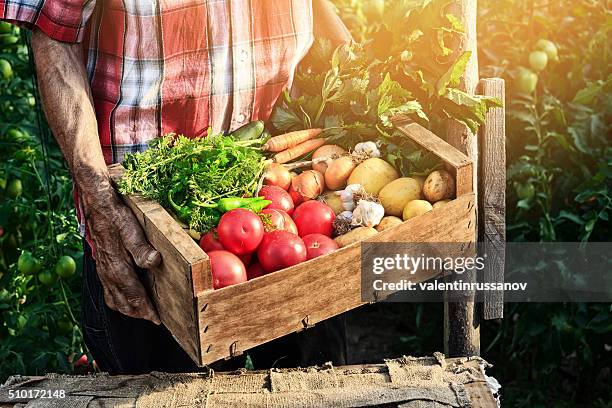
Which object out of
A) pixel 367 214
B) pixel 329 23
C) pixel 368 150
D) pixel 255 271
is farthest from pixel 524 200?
pixel 255 271

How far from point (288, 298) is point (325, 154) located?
24.1 inches

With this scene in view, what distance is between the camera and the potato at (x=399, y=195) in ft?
8.58

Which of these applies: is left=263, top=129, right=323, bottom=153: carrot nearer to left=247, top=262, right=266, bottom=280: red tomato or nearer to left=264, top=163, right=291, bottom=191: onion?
left=264, top=163, right=291, bottom=191: onion

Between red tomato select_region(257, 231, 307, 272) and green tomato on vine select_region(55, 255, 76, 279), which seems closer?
red tomato select_region(257, 231, 307, 272)

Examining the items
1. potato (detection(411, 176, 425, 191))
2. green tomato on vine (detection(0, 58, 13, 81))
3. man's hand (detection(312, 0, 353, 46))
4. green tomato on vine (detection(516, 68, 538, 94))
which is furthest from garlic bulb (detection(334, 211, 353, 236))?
green tomato on vine (detection(0, 58, 13, 81))

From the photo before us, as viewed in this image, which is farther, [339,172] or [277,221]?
[339,172]

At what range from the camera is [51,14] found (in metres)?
2.52

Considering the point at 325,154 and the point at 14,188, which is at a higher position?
the point at 325,154

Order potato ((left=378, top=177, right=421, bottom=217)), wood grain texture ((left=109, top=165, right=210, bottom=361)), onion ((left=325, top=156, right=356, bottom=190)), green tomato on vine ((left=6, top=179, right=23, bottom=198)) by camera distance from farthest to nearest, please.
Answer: green tomato on vine ((left=6, top=179, right=23, bottom=198)) → onion ((left=325, top=156, right=356, bottom=190)) → potato ((left=378, top=177, right=421, bottom=217)) → wood grain texture ((left=109, top=165, right=210, bottom=361))

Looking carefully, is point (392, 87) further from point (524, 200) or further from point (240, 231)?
point (524, 200)

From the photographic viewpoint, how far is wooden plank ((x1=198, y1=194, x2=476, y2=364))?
226 cm

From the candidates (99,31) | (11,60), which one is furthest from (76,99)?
(11,60)

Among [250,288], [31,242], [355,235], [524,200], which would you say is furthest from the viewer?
[524,200]

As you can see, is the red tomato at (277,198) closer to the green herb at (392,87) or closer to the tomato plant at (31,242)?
the green herb at (392,87)
